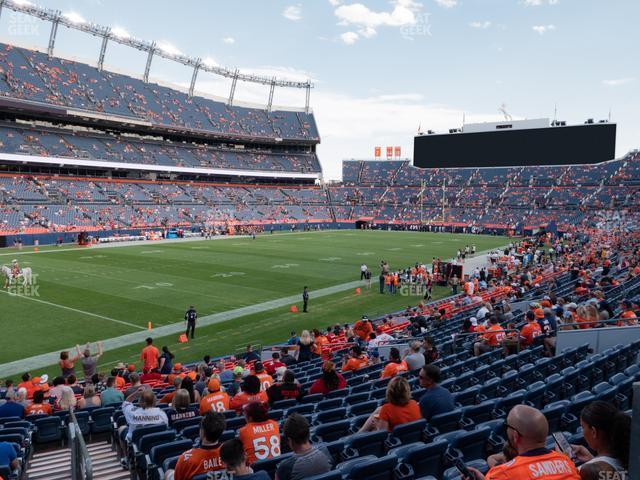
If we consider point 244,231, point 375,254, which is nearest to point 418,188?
point 244,231

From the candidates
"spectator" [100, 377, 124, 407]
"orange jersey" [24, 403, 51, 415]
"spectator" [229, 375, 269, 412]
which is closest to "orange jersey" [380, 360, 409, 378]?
"spectator" [229, 375, 269, 412]

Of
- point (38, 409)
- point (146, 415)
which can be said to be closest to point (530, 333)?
point (146, 415)

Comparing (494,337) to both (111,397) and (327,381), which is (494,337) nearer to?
(327,381)

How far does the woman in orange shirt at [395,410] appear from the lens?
5152 mm

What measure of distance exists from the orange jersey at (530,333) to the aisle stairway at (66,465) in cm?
857

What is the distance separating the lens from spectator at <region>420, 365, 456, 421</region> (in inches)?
221

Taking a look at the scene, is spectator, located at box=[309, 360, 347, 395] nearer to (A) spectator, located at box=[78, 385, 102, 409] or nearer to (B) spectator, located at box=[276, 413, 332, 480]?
(B) spectator, located at box=[276, 413, 332, 480]

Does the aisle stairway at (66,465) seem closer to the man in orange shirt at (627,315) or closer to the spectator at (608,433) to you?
the spectator at (608,433)

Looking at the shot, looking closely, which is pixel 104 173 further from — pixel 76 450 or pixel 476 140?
pixel 76 450

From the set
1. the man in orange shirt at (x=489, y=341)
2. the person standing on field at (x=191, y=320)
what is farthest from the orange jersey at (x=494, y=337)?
the person standing on field at (x=191, y=320)

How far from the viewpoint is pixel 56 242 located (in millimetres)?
49344

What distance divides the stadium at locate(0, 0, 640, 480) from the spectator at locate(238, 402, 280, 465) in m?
0.02

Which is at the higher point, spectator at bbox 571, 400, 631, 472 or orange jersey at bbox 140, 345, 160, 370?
spectator at bbox 571, 400, 631, 472

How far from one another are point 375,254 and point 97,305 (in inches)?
1067
